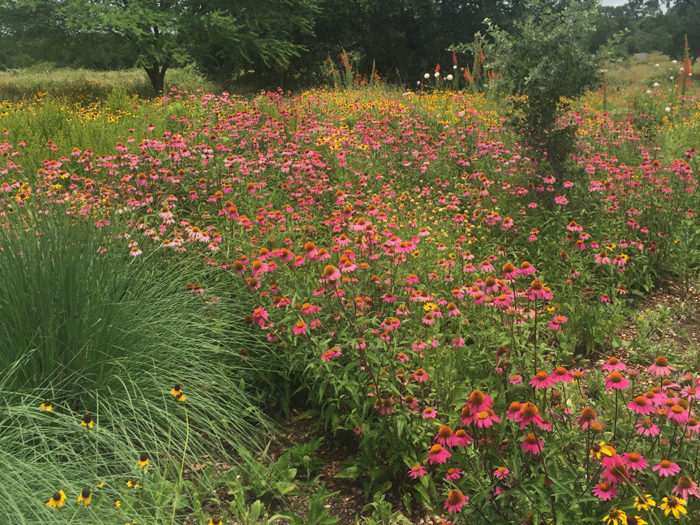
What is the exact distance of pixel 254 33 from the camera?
1585 cm

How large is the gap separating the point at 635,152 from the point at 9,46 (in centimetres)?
1908

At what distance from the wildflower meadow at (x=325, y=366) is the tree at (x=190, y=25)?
38.0 ft

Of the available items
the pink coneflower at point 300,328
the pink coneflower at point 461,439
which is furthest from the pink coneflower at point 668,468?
the pink coneflower at point 300,328

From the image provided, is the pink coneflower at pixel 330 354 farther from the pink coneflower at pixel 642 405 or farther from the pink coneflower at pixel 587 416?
the pink coneflower at pixel 642 405

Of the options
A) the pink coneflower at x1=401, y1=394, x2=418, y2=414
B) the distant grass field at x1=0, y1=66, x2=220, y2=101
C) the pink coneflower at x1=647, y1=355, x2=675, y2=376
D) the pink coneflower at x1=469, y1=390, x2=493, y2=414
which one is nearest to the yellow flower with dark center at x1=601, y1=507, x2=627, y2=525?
the pink coneflower at x1=469, y1=390, x2=493, y2=414

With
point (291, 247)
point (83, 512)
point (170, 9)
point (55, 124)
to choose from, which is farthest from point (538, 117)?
point (170, 9)

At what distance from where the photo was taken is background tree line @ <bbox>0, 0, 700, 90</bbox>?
589 inches

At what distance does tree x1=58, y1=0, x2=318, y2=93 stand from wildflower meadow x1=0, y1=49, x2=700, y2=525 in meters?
11.6

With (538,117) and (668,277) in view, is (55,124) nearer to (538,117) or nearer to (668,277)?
(538,117)

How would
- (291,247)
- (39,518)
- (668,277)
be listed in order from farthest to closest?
1. (668,277)
2. (291,247)
3. (39,518)

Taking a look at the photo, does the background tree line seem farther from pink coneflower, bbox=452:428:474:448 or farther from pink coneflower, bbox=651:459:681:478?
pink coneflower, bbox=651:459:681:478

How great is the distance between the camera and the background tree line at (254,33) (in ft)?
49.1

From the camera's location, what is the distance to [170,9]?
15922 millimetres

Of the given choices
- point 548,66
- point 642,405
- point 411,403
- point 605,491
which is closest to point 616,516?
point 605,491
